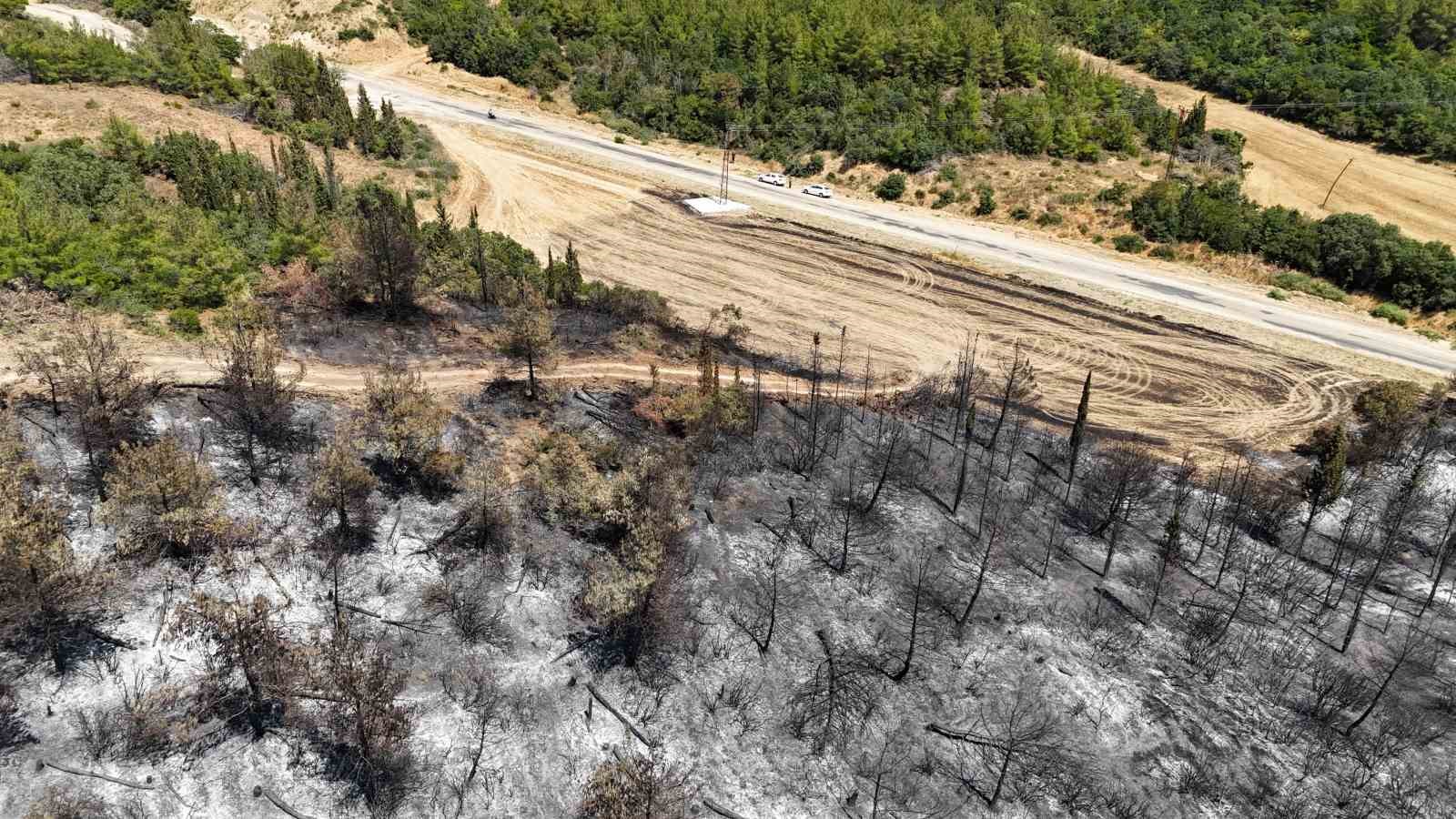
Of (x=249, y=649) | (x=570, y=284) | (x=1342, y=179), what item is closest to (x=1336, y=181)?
(x=1342, y=179)

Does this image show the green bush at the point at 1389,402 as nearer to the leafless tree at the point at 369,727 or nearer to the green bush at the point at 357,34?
the leafless tree at the point at 369,727

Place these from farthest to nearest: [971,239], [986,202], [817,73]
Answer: [817,73], [986,202], [971,239]

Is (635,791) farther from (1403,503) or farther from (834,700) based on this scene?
(1403,503)

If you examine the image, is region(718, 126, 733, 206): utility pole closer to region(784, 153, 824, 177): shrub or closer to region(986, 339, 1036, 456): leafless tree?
region(784, 153, 824, 177): shrub

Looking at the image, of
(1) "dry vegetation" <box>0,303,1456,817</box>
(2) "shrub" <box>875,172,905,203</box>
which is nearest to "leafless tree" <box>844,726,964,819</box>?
(1) "dry vegetation" <box>0,303,1456,817</box>

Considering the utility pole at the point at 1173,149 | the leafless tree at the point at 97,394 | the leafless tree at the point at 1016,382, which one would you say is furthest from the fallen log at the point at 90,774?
the utility pole at the point at 1173,149

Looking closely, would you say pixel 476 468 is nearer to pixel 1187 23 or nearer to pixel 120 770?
pixel 120 770

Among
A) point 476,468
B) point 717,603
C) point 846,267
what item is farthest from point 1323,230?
point 476,468

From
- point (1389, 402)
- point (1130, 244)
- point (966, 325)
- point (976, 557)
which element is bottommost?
point (976, 557)
